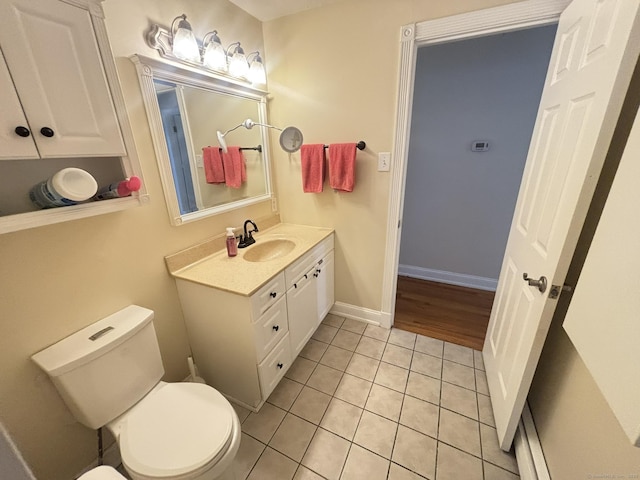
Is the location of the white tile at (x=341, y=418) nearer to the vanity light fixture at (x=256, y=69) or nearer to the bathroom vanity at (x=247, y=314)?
the bathroom vanity at (x=247, y=314)

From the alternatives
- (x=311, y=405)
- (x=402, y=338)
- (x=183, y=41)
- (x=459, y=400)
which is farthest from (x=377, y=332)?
(x=183, y=41)

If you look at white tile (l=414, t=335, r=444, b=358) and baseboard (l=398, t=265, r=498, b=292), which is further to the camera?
baseboard (l=398, t=265, r=498, b=292)

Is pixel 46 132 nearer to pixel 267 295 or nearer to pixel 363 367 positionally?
pixel 267 295

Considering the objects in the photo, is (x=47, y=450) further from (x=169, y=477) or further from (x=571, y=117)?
(x=571, y=117)

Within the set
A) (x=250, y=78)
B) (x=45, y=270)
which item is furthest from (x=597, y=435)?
(x=250, y=78)

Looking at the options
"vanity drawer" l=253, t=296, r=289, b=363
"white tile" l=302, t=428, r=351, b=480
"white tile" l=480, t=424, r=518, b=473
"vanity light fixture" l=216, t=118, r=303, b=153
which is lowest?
"white tile" l=302, t=428, r=351, b=480

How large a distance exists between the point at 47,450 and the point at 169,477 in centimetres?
63

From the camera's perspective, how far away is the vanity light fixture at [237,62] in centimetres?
155

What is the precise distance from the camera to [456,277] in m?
2.79

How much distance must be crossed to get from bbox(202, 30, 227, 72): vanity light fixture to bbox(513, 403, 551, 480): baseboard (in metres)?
2.48

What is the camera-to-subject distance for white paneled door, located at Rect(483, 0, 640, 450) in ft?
2.49

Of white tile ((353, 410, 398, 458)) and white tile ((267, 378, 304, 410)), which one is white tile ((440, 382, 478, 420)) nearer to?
white tile ((353, 410, 398, 458))

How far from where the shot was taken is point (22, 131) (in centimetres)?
73

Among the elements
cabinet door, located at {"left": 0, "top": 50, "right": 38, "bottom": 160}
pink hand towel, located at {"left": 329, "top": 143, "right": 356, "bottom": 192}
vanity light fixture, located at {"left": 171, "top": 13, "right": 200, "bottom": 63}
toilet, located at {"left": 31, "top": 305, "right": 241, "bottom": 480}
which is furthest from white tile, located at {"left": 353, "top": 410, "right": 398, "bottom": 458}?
vanity light fixture, located at {"left": 171, "top": 13, "right": 200, "bottom": 63}
